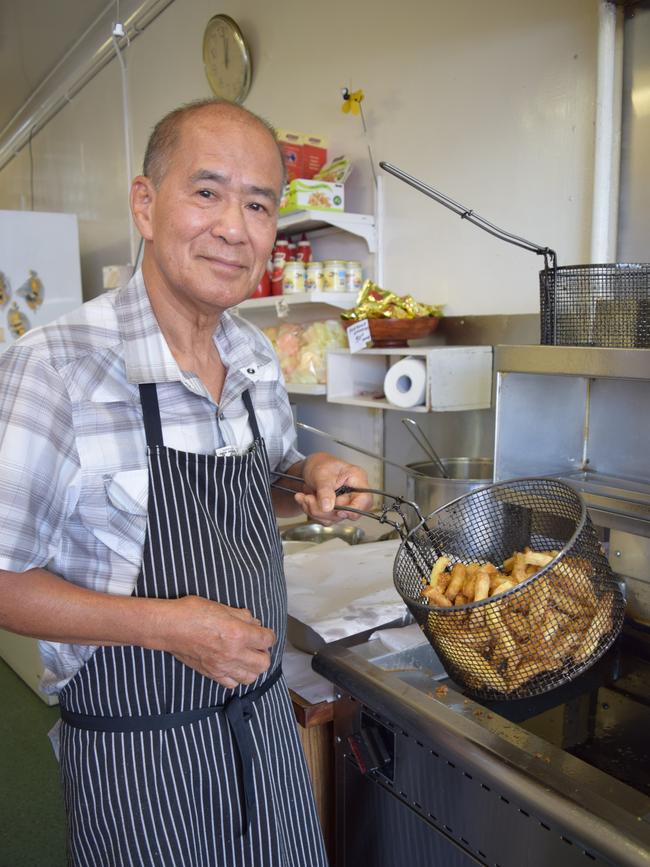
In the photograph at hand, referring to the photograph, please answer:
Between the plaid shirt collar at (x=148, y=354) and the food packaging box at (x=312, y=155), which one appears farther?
the food packaging box at (x=312, y=155)

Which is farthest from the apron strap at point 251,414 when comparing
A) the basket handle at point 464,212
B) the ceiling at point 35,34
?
the ceiling at point 35,34

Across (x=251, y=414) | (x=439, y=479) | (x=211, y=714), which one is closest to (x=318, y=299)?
(x=439, y=479)

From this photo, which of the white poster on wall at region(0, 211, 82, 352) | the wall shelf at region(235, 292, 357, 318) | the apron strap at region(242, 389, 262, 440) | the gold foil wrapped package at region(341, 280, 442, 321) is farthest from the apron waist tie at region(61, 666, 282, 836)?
the white poster on wall at region(0, 211, 82, 352)

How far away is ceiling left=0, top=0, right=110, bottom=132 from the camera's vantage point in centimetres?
383

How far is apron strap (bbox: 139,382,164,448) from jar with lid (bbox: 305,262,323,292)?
57.5 inches

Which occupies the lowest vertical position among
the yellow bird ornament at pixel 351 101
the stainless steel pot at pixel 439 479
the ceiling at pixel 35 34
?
the stainless steel pot at pixel 439 479

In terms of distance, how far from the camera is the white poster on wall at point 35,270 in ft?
13.6

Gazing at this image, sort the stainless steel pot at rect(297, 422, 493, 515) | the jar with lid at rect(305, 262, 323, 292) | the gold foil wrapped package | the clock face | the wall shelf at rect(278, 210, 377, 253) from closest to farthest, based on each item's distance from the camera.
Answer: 1. the stainless steel pot at rect(297, 422, 493, 515)
2. the gold foil wrapped package
3. the wall shelf at rect(278, 210, 377, 253)
4. the jar with lid at rect(305, 262, 323, 292)
5. the clock face

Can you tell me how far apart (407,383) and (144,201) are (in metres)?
1.08

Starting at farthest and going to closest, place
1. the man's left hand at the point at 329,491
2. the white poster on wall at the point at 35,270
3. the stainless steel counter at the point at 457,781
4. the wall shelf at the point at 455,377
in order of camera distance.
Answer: the white poster on wall at the point at 35,270, the wall shelf at the point at 455,377, the man's left hand at the point at 329,491, the stainless steel counter at the point at 457,781

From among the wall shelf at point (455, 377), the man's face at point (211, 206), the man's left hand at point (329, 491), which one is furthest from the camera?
the wall shelf at point (455, 377)

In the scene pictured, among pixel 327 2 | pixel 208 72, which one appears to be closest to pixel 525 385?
pixel 327 2

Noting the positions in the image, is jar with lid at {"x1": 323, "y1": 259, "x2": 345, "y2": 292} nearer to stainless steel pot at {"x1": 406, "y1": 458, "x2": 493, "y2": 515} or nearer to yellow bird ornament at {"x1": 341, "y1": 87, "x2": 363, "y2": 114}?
yellow bird ornament at {"x1": 341, "y1": 87, "x2": 363, "y2": 114}

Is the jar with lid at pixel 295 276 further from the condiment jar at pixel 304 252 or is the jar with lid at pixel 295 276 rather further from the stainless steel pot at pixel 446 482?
the stainless steel pot at pixel 446 482
